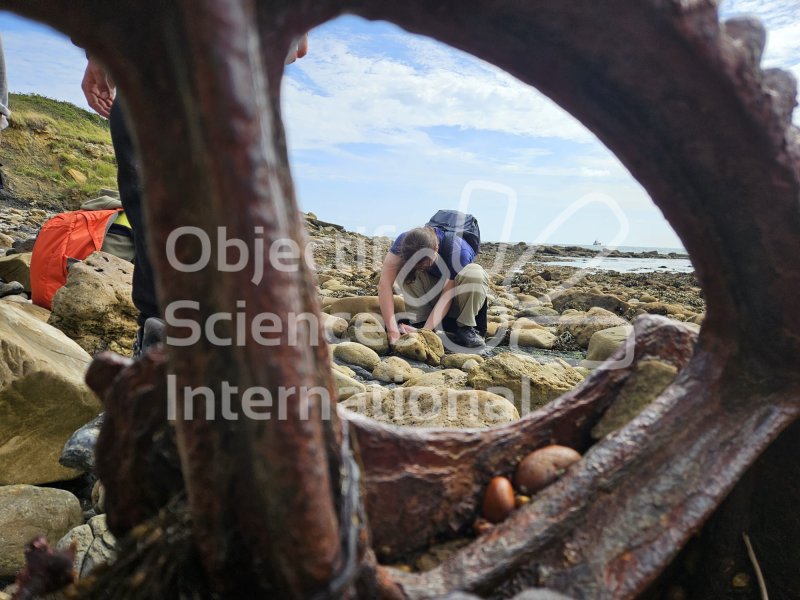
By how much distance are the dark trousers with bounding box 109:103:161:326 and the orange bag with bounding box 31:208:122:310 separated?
1.77m

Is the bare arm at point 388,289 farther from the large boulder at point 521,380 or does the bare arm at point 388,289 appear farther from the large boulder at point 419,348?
the large boulder at point 521,380

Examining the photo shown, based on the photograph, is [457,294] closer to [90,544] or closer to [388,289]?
[388,289]

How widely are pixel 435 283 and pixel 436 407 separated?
4188mm

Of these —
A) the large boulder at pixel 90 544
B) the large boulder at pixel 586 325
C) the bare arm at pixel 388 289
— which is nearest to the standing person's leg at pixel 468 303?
the bare arm at pixel 388 289

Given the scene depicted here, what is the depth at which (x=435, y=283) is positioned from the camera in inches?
276

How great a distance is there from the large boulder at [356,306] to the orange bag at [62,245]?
322 centimetres

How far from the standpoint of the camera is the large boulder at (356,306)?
747 cm

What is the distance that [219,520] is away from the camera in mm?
883

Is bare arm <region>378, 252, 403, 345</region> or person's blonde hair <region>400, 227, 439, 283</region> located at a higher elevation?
person's blonde hair <region>400, 227, 439, 283</region>

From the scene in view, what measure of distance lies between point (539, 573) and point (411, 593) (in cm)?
28

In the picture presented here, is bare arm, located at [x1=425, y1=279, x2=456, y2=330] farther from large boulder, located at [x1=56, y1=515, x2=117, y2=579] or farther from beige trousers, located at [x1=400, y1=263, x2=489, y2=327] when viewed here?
large boulder, located at [x1=56, y1=515, x2=117, y2=579]

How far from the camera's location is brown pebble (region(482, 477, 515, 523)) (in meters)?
1.35

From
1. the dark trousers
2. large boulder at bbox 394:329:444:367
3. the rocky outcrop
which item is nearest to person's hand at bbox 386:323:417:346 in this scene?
large boulder at bbox 394:329:444:367

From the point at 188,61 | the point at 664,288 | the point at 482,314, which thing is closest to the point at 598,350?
the point at 482,314
